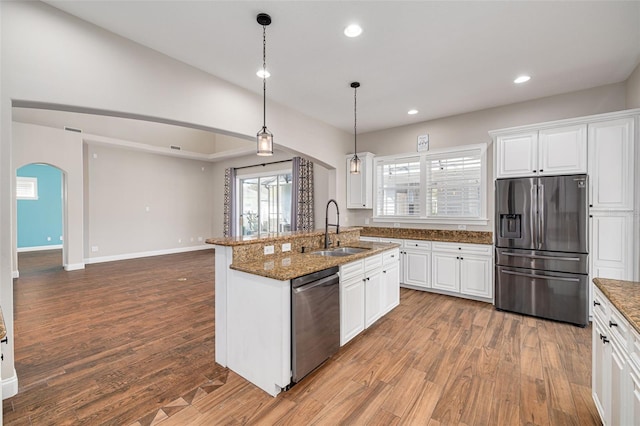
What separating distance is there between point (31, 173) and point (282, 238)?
10.7 meters

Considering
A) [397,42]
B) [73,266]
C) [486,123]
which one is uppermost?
[397,42]

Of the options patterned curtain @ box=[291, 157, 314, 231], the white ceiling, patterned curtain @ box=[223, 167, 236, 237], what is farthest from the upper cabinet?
patterned curtain @ box=[223, 167, 236, 237]

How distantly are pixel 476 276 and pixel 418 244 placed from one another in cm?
97

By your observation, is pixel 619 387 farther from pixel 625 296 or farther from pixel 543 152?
pixel 543 152

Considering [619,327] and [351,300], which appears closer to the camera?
[619,327]

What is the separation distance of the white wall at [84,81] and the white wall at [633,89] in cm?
463

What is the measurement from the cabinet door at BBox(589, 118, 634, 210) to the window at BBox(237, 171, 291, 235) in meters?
5.90

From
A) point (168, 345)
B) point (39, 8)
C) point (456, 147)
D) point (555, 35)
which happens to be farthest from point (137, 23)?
point (456, 147)

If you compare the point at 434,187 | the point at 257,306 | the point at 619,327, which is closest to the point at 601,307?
the point at 619,327

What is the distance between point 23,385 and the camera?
2270mm

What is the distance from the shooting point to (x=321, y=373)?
2445 mm

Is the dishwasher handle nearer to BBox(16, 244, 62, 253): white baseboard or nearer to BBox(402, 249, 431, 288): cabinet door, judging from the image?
A: BBox(402, 249, 431, 288): cabinet door

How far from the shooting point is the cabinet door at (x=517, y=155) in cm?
371

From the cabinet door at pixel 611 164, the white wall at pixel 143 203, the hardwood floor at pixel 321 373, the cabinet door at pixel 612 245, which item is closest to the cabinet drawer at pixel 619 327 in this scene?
the hardwood floor at pixel 321 373
